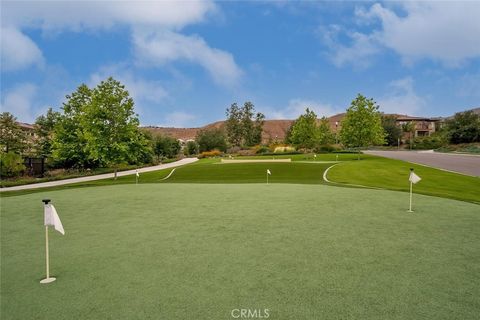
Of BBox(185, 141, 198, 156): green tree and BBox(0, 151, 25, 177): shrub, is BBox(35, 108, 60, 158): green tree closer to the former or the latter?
BBox(0, 151, 25, 177): shrub

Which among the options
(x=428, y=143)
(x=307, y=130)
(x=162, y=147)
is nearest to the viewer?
(x=307, y=130)

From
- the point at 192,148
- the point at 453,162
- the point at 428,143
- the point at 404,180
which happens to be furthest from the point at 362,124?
the point at 428,143

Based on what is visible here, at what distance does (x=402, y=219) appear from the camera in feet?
25.7

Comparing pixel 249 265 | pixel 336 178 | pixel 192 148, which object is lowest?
pixel 336 178

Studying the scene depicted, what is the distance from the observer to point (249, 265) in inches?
190

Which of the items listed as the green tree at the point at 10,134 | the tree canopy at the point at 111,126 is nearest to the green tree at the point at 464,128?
the tree canopy at the point at 111,126

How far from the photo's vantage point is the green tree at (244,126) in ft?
294

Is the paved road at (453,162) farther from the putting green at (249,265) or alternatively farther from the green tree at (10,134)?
the green tree at (10,134)

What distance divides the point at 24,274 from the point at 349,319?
4505 millimetres

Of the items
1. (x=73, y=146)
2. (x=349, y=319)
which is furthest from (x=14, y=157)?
(x=349, y=319)

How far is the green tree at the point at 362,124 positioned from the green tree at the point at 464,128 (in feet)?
126

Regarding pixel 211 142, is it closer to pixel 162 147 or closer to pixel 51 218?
pixel 162 147

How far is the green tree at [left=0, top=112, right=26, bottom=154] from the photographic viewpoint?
3884 cm

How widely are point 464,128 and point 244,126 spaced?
50.5m
